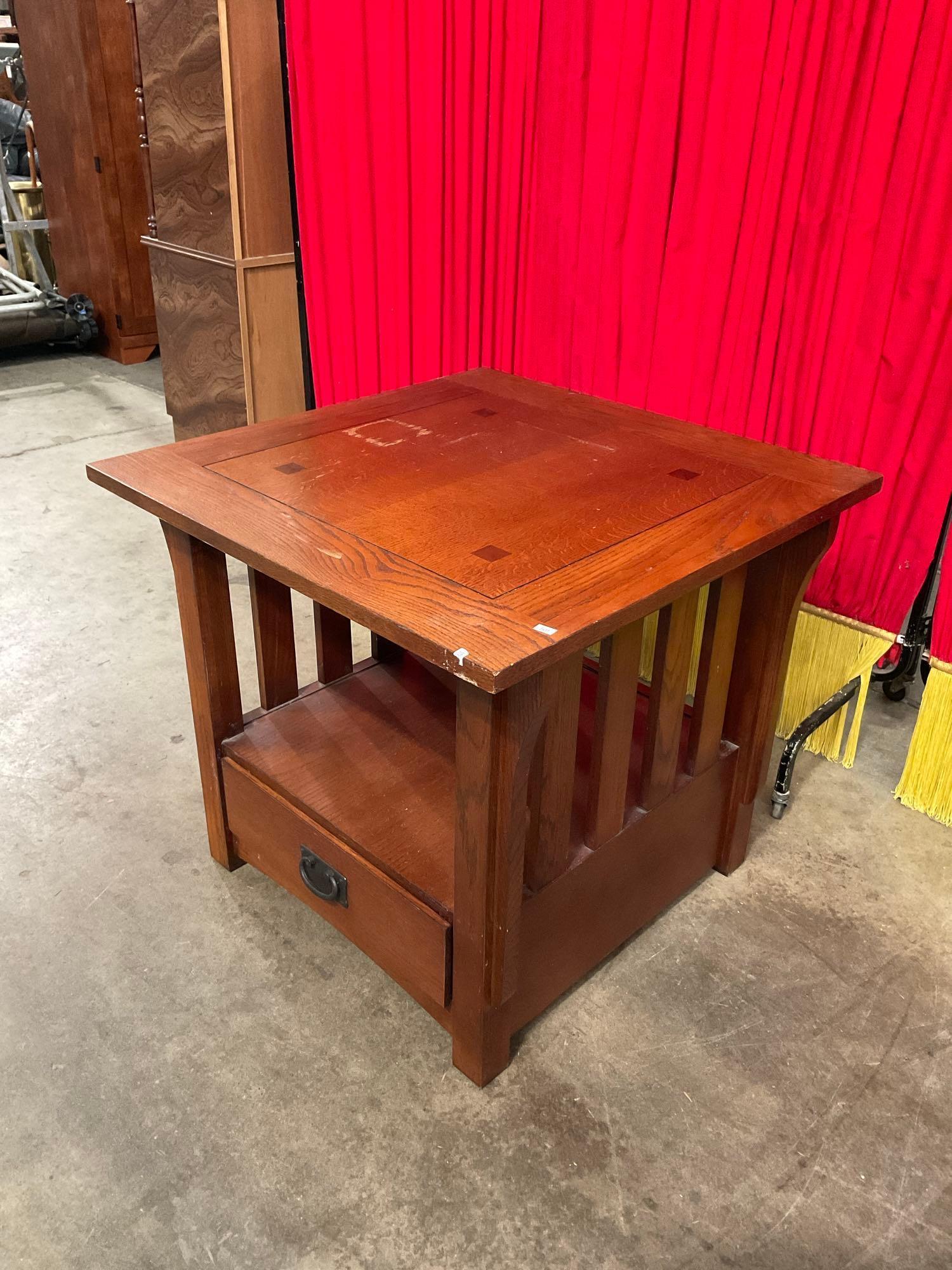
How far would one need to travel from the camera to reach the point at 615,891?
4.84 ft

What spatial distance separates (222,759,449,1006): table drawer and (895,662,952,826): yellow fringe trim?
1022 millimetres

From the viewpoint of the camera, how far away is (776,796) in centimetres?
186

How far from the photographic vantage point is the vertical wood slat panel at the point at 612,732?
1.26 metres

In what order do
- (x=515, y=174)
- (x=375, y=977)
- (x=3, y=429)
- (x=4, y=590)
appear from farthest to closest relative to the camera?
(x=3, y=429) < (x=4, y=590) < (x=515, y=174) < (x=375, y=977)

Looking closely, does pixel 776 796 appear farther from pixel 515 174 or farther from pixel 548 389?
pixel 515 174

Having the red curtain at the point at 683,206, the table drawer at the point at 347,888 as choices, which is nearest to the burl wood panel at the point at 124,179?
the red curtain at the point at 683,206

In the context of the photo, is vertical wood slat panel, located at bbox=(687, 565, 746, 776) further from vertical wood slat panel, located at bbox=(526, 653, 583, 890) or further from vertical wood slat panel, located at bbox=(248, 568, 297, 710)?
vertical wood slat panel, located at bbox=(248, 568, 297, 710)

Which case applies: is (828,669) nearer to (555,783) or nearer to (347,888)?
(555,783)

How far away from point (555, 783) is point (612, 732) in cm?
11

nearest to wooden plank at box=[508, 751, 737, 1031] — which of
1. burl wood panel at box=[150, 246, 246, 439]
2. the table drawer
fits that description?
the table drawer

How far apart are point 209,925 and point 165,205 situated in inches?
78.7

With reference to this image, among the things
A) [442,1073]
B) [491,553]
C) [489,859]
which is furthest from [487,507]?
[442,1073]

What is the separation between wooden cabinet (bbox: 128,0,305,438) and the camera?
2396 mm

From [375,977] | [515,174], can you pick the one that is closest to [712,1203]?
[375,977]
